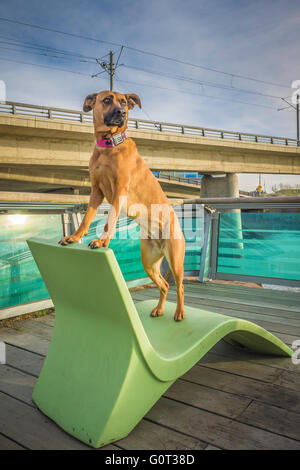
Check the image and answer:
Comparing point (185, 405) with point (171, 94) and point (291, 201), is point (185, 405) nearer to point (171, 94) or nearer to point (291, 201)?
point (291, 201)

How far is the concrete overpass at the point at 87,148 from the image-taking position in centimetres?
1241

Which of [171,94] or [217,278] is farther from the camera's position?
[171,94]

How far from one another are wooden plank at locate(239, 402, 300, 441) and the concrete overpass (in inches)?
481

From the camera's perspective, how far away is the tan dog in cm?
170

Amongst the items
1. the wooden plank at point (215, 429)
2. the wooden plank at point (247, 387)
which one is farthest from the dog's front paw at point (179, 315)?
the wooden plank at point (215, 429)

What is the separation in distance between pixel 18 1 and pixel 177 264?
1261 centimetres

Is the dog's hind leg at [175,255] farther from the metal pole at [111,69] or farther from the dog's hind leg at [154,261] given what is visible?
the metal pole at [111,69]

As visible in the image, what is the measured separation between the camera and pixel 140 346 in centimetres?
154

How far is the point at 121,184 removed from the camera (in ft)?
5.67

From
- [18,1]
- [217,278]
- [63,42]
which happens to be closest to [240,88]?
[63,42]

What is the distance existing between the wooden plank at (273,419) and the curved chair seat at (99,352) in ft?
1.21

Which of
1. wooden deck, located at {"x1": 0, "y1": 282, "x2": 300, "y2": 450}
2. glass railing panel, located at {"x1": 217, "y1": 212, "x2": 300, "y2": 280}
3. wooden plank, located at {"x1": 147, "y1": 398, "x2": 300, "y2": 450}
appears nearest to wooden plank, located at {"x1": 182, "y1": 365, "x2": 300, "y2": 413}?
wooden deck, located at {"x1": 0, "y1": 282, "x2": 300, "y2": 450}

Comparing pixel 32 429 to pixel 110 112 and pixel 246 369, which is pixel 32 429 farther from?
pixel 110 112

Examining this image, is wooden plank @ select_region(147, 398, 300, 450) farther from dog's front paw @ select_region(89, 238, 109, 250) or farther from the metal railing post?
the metal railing post
